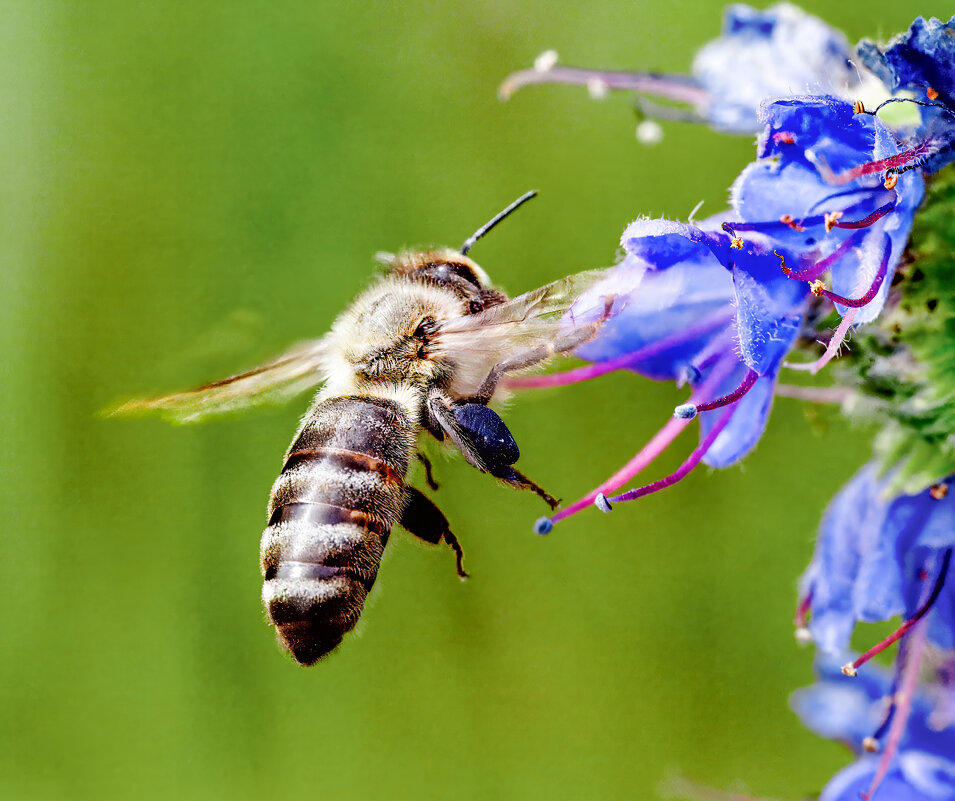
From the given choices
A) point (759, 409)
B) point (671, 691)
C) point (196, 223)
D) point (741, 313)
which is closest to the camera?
point (741, 313)

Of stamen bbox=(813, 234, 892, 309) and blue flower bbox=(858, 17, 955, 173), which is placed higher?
blue flower bbox=(858, 17, 955, 173)

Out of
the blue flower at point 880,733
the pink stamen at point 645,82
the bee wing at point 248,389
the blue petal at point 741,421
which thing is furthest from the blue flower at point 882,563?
the bee wing at point 248,389

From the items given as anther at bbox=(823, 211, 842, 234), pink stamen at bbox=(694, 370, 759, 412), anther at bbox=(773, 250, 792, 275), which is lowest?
pink stamen at bbox=(694, 370, 759, 412)

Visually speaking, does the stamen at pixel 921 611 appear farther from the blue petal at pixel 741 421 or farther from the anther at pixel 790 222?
the anther at pixel 790 222

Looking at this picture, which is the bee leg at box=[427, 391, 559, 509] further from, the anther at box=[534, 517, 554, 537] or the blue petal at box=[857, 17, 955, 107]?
the blue petal at box=[857, 17, 955, 107]

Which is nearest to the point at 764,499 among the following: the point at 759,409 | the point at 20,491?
the point at 759,409

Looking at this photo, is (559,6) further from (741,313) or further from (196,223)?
(741,313)

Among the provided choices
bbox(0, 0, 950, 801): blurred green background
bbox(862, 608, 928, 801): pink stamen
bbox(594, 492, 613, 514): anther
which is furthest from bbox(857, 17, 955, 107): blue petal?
bbox(0, 0, 950, 801): blurred green background
